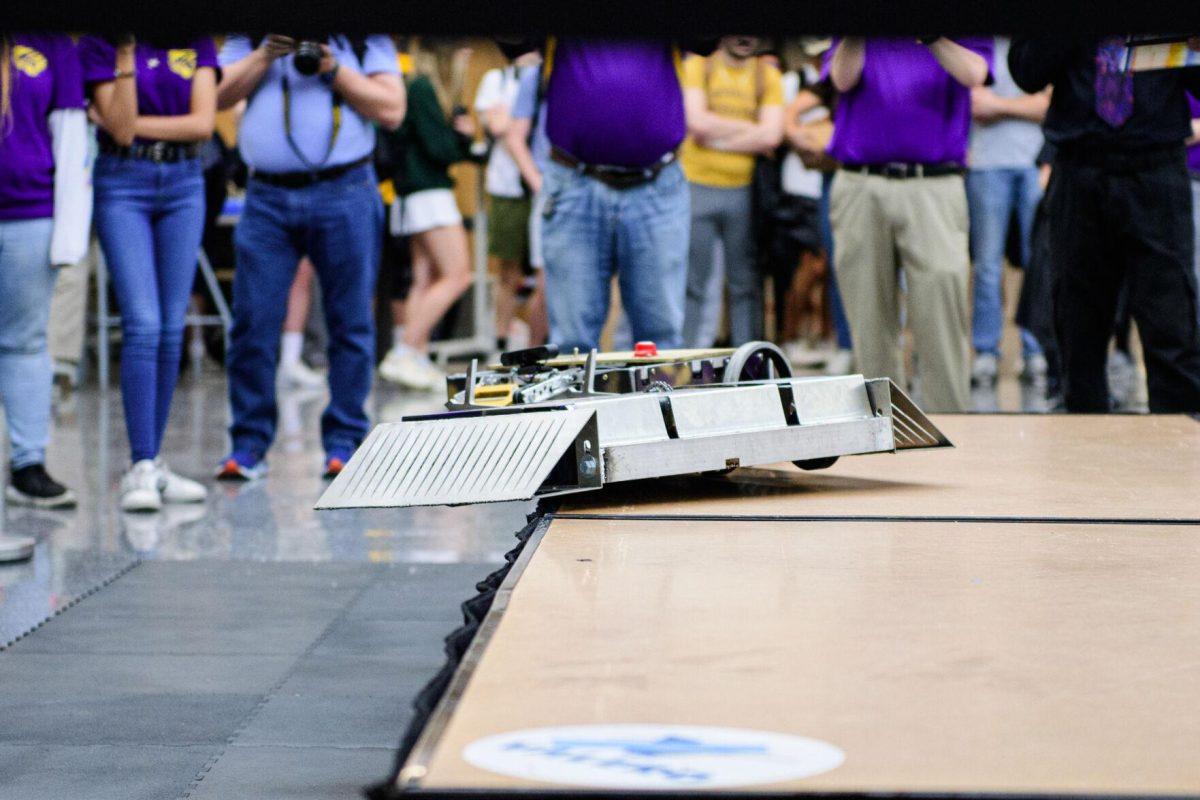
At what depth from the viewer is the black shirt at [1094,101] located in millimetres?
3840

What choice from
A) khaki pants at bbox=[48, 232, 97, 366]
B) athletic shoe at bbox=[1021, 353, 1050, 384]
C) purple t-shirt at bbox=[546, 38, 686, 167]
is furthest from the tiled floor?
athletic shoe at bbox=[1021, 353, 1050, 384]

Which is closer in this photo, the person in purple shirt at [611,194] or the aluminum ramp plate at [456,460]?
the aluminum ramp plate at [456,460]

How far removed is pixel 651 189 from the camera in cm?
453

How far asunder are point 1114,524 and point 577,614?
0.80 m

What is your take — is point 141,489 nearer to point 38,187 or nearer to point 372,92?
point 38,187

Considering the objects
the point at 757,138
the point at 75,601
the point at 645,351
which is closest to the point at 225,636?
the point at 75,601

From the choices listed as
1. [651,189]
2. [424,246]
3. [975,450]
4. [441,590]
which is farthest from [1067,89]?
[424,246]

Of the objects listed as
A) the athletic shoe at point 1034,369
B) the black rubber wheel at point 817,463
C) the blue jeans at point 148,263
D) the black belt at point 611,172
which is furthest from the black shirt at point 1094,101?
the athletic shoe at point 1034,369

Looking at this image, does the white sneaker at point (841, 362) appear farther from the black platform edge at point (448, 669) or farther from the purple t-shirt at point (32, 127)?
the black platform edge at point (448, 669)

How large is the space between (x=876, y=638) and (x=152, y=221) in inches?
157

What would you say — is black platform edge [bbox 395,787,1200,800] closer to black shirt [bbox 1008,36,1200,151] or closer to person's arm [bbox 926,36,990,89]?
black shirt [bbox 1008,36,1200,151]

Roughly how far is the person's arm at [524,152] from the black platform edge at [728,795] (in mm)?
7205

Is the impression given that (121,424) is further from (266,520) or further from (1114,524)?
(1114,524)

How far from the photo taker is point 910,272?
15.9 ft
